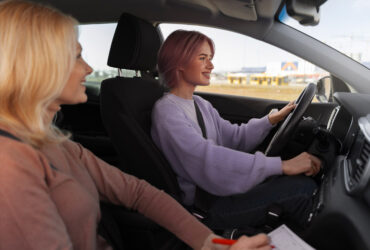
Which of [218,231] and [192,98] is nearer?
[218,231]

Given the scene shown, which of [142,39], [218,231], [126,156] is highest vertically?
[142,39]

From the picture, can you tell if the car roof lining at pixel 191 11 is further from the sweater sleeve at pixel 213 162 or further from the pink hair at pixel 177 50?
the sweater sleeve at pixel 213 162

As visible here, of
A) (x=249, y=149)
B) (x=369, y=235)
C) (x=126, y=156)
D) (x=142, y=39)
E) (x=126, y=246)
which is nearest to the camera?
(x=369, y=235)

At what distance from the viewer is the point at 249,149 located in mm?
1939

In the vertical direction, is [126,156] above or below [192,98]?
below

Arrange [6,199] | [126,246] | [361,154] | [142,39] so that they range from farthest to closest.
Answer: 1. [142,39]
2. [126,246]
3. [361,154]
4. [6,199]

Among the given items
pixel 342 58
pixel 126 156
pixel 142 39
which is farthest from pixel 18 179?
pixel 342 58

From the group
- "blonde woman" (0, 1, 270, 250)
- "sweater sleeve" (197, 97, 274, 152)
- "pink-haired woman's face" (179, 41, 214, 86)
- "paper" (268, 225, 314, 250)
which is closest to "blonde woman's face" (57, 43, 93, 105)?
"blonde woman" (0, 1, 270, 250)

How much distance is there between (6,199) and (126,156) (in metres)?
0.83

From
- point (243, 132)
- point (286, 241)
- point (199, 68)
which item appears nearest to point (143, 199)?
point (286, 241)

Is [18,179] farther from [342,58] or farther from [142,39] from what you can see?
[342,58]

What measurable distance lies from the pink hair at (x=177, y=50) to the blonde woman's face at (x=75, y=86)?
724mm

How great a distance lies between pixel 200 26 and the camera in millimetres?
2361

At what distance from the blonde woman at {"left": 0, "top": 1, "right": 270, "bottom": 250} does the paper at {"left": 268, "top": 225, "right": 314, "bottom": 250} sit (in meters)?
0.11
